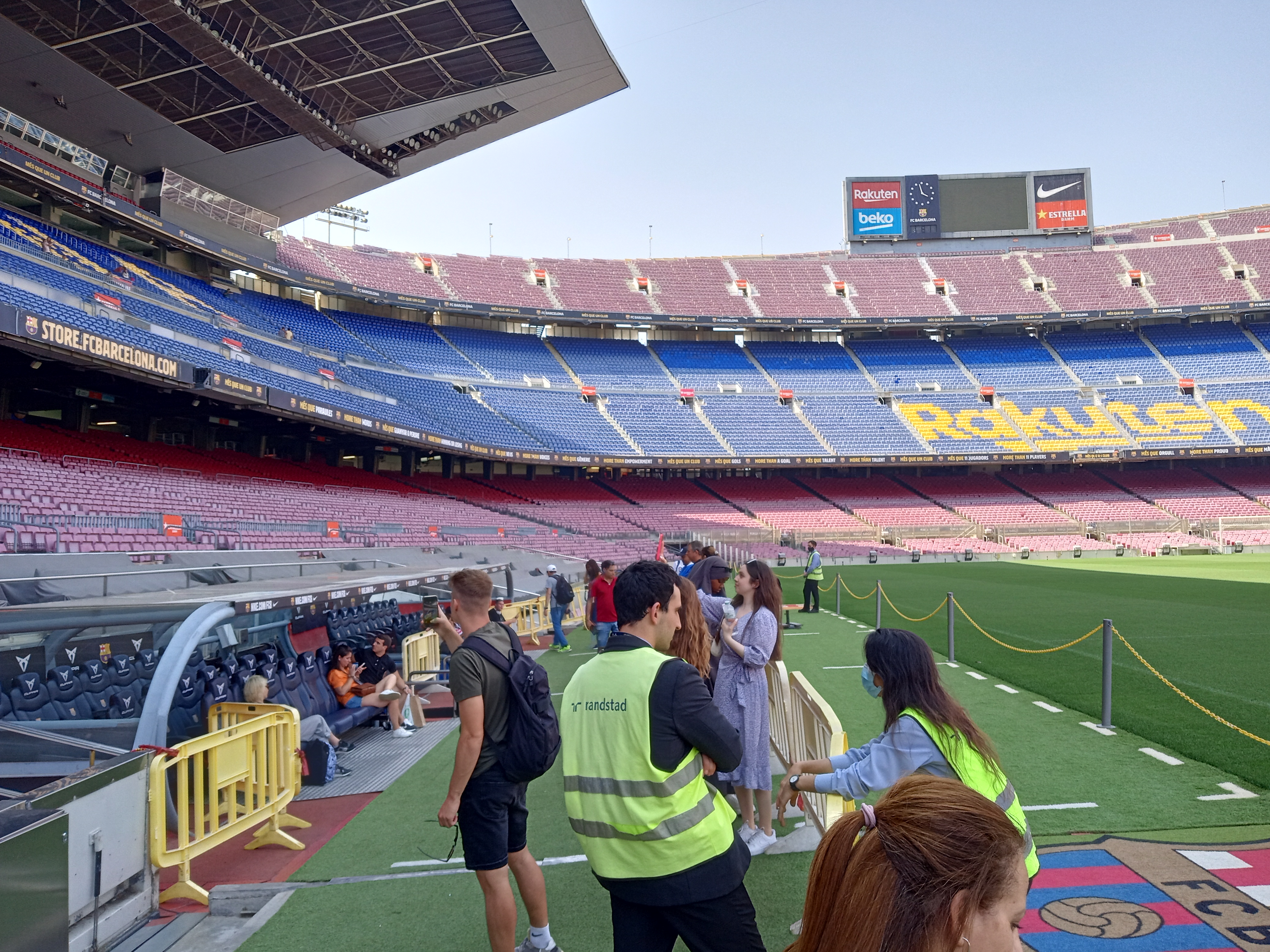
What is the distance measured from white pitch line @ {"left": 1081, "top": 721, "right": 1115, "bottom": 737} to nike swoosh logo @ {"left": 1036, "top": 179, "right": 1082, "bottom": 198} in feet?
188

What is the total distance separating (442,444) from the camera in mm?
33594

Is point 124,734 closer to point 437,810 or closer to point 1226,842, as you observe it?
point 437,810

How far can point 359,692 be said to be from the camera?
8984mm

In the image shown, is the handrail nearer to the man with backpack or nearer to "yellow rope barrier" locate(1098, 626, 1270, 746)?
the man with backpack

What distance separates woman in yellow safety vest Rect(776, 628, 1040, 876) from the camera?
2717 millimetres

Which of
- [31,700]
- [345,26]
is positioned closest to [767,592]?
[31,700]

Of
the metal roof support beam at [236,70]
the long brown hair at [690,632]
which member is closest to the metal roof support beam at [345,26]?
the metal roof support beam at [236,70]

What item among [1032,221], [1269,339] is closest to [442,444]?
[1032,221]

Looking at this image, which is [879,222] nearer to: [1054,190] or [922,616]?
[1054,190]

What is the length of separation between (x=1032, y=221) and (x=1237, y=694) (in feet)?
181

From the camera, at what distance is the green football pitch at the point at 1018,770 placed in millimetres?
4383

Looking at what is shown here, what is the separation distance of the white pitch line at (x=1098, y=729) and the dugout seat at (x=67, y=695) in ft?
30.3

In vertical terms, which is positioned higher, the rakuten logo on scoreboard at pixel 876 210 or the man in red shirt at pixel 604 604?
the rakuten logo on scoreboard at pixel 876 210

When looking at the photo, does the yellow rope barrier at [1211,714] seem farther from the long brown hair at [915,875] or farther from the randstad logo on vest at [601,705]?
the long brown hair at [915,875]
